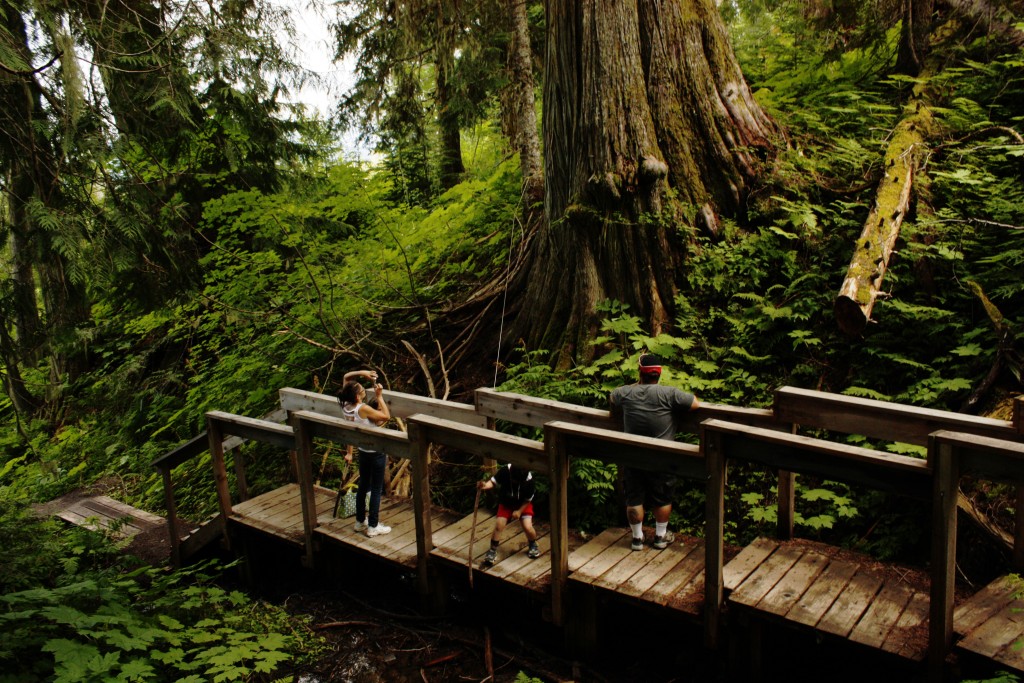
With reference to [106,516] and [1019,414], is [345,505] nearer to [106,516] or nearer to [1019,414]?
[106,516]

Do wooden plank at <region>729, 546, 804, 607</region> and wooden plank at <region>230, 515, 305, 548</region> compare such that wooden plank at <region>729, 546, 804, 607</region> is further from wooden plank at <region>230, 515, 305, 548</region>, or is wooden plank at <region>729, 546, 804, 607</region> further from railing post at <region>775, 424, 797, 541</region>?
wooden plank at <region>230, 515, 305, 548</region>

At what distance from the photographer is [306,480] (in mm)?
5969

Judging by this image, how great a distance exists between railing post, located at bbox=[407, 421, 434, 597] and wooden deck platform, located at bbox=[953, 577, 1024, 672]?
11.3ft

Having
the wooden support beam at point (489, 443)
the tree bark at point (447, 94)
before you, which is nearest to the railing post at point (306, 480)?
the wooden support beam at point (489, 443)

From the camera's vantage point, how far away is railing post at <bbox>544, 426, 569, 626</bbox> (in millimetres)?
4426

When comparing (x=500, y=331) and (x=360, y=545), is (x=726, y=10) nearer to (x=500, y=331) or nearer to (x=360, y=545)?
(x=500, y=331)

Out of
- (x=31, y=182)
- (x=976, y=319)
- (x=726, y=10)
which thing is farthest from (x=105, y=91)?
(x=726, y=10)

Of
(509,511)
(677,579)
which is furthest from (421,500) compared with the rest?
(677,579)

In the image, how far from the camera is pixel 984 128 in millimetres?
7082

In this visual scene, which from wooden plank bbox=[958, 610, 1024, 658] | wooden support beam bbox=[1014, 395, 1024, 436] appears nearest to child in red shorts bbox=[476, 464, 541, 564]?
wooden plank bbox=[958, 610, 1024, 658]

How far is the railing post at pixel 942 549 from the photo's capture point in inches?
125

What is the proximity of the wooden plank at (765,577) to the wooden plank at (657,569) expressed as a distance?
0.51m

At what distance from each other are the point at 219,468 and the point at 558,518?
4122 millimetres

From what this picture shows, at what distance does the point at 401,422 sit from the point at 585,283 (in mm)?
2546
